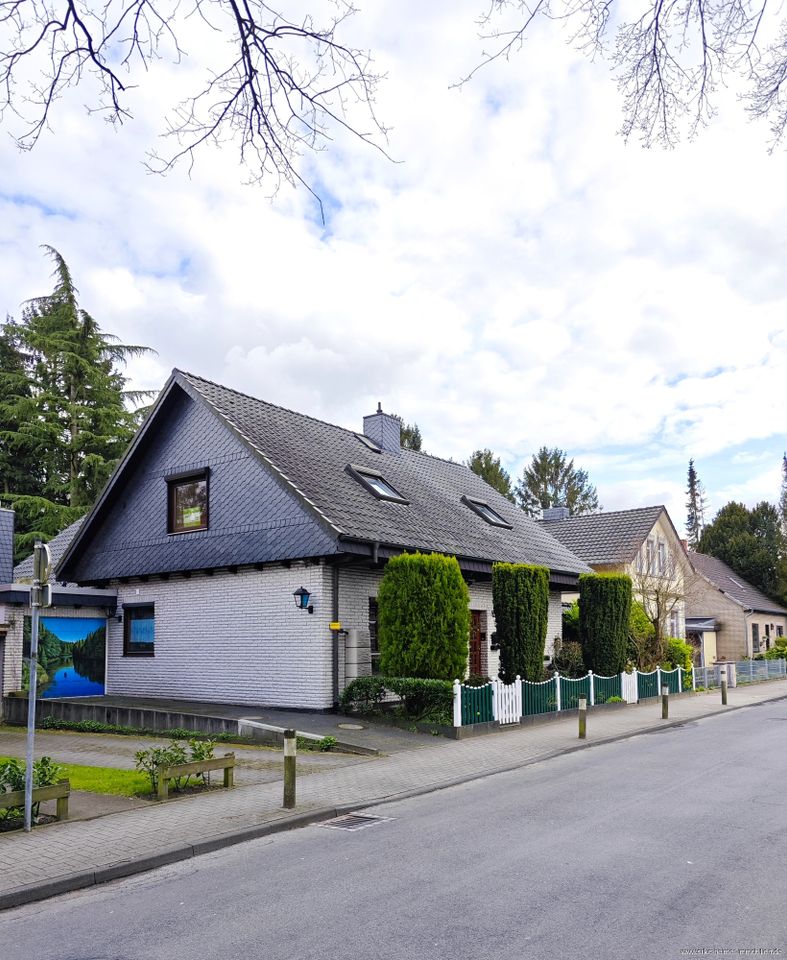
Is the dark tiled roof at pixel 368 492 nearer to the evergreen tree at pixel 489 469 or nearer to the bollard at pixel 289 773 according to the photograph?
the bollard at pixel 289 773

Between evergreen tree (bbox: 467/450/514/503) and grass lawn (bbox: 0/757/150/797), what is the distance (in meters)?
45.7

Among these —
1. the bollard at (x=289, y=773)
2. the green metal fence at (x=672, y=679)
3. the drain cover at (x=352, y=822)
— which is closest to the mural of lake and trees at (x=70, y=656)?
the bollard at (x=289, y=773)

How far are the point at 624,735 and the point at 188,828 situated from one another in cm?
974

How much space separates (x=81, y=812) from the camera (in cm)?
874

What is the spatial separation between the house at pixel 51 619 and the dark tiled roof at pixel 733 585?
32556 millimetres

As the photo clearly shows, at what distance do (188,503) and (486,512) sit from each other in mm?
9417

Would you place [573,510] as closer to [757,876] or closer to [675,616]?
[675,616]

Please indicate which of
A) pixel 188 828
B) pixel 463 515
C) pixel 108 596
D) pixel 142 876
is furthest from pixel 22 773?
pixel 463 515

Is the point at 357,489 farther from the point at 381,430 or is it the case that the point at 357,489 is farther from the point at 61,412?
the point at 61,412

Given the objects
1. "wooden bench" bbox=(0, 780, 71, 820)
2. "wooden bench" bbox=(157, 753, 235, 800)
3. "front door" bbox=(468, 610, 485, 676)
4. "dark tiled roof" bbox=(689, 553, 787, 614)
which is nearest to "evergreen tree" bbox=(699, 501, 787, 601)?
"dark tiled roof" bbox=(689, 553, 787, 614)

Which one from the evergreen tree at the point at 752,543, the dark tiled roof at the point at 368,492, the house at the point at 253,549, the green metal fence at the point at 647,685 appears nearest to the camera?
the house at the point at 253,549

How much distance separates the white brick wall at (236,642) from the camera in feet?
53.8

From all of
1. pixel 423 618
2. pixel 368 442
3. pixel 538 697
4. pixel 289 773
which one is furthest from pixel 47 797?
pixel 368 442

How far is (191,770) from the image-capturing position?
9.62 meters
